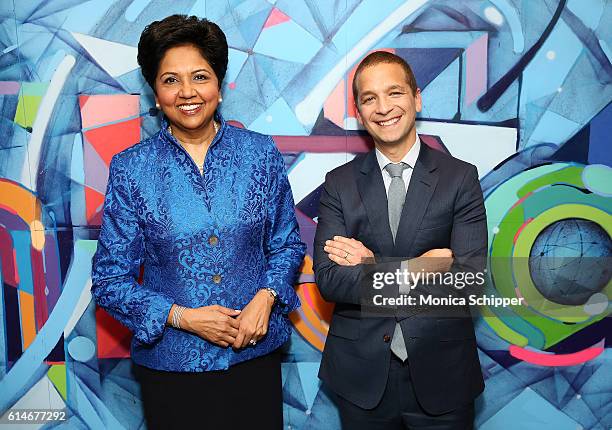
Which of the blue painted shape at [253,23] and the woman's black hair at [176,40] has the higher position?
the blue painted shape at [253,23]

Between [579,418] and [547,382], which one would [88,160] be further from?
[579,418]

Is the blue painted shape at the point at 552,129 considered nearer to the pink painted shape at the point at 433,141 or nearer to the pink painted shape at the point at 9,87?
the pink painted shape at the point at 433,141

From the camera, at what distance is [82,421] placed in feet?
8.35

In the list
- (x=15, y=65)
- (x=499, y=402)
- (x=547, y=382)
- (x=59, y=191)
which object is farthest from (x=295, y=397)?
(x=15, y=65)

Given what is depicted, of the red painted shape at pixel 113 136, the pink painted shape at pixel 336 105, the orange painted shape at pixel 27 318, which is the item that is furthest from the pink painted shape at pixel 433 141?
the orange painted shape at pixel 27 318

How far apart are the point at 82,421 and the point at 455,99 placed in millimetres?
2164

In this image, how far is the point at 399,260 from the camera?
1.79 meters

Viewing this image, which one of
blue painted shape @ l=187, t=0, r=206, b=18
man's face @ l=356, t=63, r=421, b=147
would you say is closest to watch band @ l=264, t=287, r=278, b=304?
man's face @ l=356, t=63, r=421, b=147

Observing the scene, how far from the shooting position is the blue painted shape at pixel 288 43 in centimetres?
232

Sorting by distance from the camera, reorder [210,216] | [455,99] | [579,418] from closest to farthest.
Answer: [210,216] < [455,99] < [579,418]

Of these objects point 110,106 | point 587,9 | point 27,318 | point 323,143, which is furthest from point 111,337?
point 587,9

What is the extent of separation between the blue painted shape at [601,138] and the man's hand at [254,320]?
1562 millimetres

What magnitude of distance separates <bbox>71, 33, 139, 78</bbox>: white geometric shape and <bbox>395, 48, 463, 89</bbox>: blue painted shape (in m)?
1.11

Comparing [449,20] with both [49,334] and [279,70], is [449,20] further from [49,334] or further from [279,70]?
[49,334]
